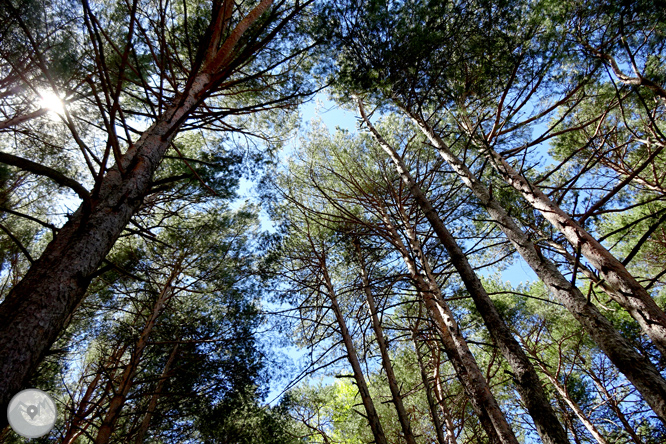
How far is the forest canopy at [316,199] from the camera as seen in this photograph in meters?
2.86

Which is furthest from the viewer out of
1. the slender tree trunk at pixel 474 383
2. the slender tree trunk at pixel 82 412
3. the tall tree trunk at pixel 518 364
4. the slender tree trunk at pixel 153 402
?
the slender tree trunk at pixel 153 402

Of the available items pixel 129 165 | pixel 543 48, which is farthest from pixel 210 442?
pixel 543 48

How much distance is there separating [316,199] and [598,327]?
18.6 feet

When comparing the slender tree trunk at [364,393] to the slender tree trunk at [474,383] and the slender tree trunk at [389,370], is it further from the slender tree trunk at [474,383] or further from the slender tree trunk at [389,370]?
the slender tree trunk at [474,383]

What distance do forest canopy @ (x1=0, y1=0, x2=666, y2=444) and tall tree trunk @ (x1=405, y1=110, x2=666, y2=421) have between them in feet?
0.05

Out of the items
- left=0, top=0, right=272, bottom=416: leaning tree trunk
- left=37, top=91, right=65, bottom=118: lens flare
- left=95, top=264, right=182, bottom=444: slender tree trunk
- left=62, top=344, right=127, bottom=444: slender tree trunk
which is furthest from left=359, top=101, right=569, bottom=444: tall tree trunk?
left=95, top=264, right=182, bottom=444: slender tree trunk

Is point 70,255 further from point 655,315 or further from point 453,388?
point 453,388

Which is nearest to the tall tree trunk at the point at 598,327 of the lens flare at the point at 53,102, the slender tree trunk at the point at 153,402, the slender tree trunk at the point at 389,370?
the slender tree trunk at the point at 389,370

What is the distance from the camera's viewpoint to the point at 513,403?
934 centimetres

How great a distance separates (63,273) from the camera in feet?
5.52

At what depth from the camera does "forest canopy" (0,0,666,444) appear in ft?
9.38

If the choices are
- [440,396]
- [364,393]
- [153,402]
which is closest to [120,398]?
[153,402]

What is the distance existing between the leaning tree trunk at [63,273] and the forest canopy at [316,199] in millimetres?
15

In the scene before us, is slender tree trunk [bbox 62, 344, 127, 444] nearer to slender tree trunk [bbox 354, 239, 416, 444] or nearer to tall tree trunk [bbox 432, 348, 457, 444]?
slender tree trunk [bbox 354, 239, 416, 444]
